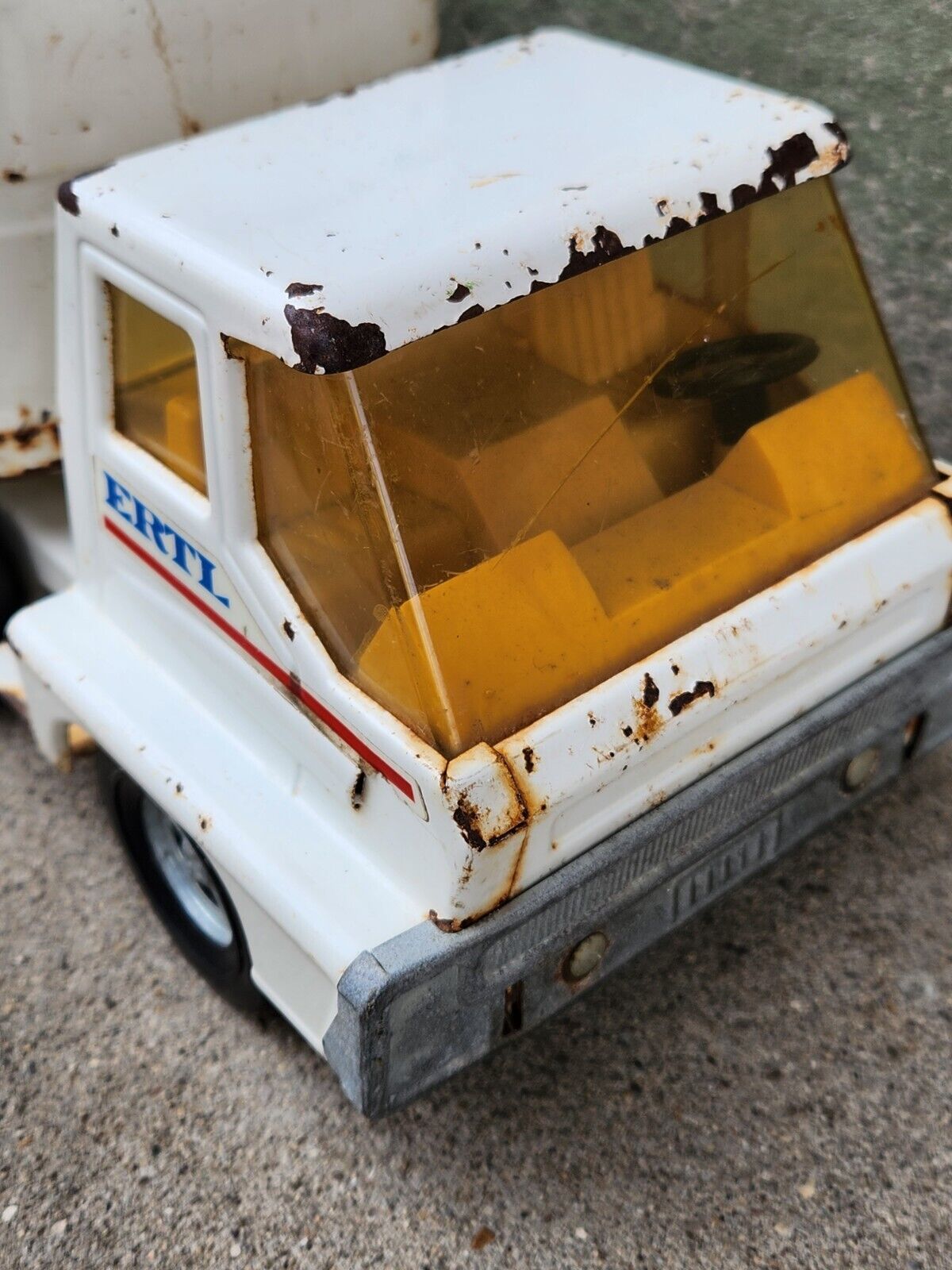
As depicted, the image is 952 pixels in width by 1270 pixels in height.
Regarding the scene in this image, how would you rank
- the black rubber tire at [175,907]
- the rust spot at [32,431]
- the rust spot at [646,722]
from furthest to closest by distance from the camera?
the rust spot at [32,431] < the black rubber tire at [175,907] < the rust spot at [646,722]

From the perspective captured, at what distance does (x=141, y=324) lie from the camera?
1950 millimetres

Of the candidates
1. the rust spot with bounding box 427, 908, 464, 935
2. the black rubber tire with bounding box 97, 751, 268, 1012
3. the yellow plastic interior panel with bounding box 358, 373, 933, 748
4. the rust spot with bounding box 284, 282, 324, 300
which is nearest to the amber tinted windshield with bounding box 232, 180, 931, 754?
the yellow plastic interior panel with bounding box 358, 373, 933, 748

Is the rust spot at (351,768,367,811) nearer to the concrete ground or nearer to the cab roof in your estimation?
the cab roof

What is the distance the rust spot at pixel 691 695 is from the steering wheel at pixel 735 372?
410 mm

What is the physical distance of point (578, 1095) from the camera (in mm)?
2188

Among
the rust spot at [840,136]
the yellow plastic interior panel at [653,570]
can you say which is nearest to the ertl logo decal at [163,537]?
the yellow plastic interior panel at [653,570]

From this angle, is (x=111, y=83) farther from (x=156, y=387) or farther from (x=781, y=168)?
(x=781, y=168)

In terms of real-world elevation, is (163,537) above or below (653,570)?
above

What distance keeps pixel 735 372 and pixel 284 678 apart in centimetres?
86

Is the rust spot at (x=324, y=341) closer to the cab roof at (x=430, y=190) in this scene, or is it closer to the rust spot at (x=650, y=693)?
the cab roof at (x=430, y=190)

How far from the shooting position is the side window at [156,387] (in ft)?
6.18

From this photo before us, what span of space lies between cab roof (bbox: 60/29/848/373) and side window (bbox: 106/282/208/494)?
11 centimetres

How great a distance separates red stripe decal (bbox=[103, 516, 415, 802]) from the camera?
170cm

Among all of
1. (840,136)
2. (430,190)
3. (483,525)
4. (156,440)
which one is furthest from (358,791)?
(840,136)
